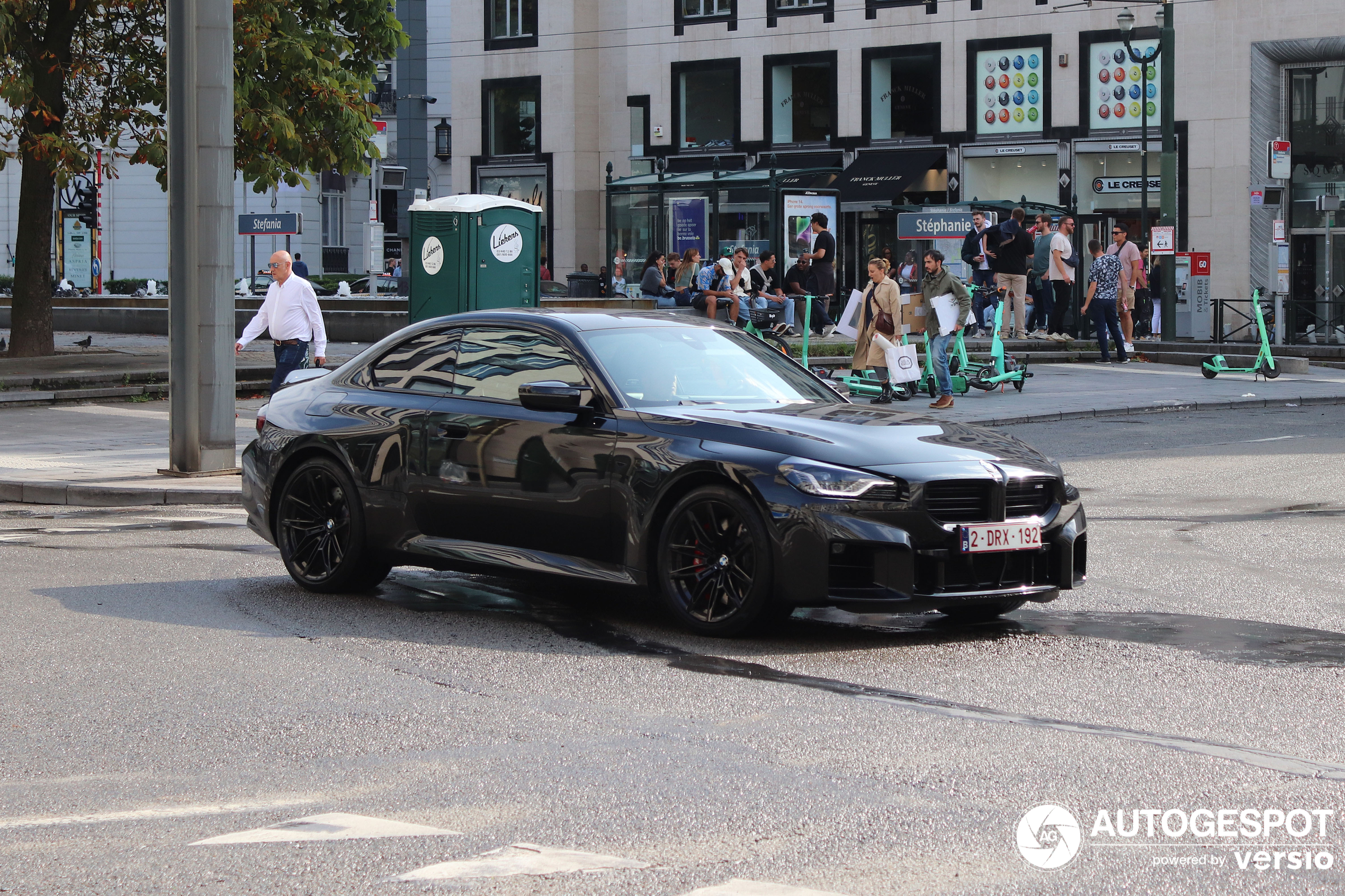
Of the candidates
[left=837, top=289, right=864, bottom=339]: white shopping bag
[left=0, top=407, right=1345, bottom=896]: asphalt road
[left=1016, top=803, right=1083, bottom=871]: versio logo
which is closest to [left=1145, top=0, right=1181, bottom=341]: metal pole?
[left=837, top=289, right=864, bottom=339]: white shopping bag

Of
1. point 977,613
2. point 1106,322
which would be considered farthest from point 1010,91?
point 977,613

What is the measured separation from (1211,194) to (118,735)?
3860 centimetres

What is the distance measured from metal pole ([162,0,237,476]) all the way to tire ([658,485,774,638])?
7.68m

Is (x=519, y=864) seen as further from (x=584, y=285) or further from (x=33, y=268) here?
(x=584, y=285)

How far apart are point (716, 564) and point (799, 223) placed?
2558 cm

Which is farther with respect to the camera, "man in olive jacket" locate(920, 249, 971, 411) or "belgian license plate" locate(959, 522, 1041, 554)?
"man in olive jacket" locate(920, 249, 971, 411)

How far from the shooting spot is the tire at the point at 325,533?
8.84 m

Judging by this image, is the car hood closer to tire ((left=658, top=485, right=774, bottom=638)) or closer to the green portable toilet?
tire ((left=658, top=485, right=774, bottom=638))

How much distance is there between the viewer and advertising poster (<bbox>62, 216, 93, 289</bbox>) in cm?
5341

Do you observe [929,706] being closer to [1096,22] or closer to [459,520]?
[459,520]

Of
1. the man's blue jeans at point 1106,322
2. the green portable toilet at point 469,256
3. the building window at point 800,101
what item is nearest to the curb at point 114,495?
the green portable toilet at point 469,256

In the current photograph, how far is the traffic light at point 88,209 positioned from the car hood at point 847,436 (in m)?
44.8

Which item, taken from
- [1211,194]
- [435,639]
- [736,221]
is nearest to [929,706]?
[435,639]

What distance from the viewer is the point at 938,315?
20547mm
